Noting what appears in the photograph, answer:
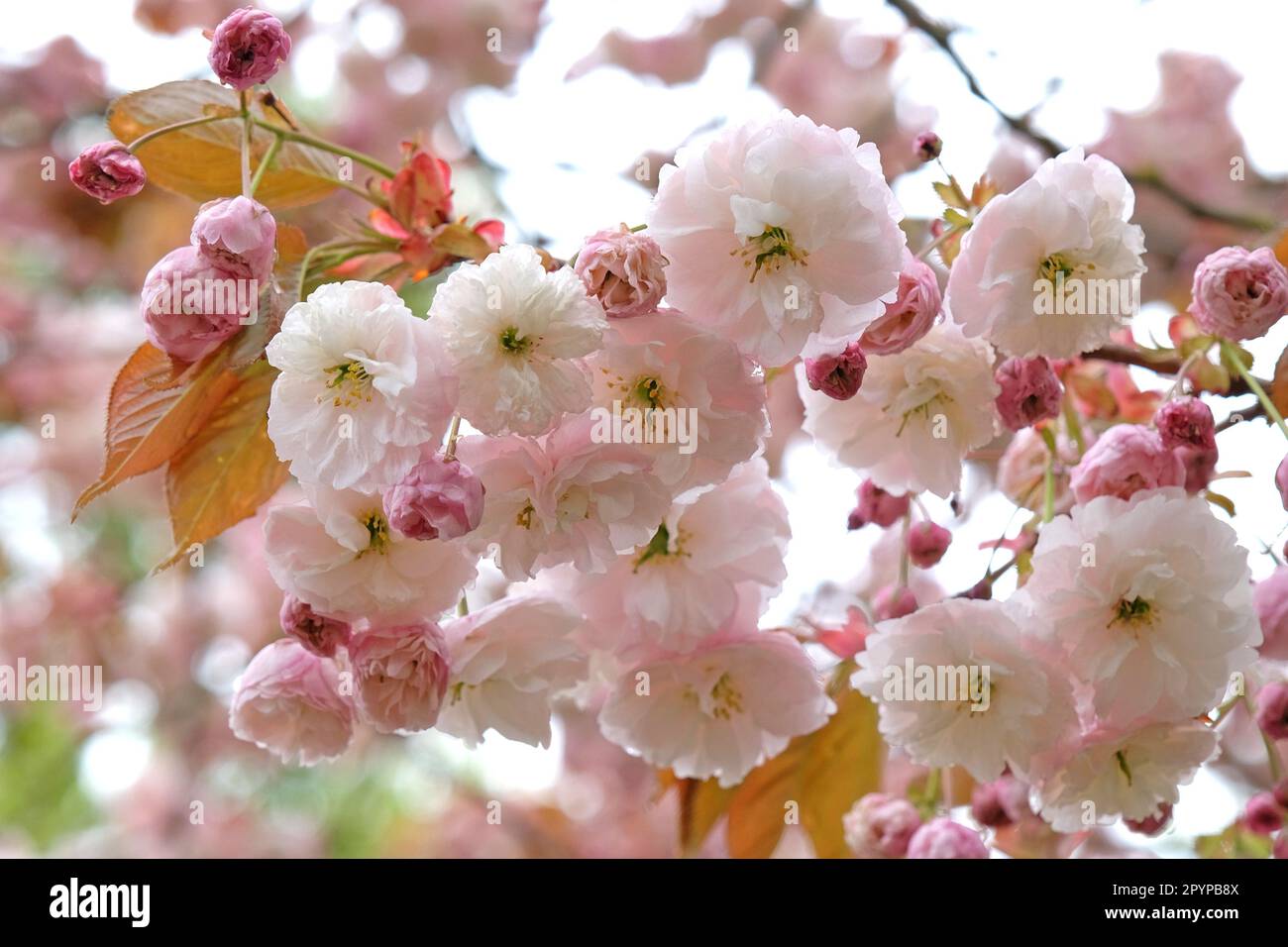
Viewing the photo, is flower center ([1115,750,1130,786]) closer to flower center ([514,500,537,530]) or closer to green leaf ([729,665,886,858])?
green leaf ([729,665,886,858])

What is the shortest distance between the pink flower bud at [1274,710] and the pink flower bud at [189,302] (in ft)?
2.48

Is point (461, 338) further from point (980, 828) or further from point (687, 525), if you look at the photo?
point (980, 828)

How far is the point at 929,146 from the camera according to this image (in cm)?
81

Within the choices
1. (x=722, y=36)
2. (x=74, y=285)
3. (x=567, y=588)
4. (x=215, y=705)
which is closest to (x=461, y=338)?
(x=567, y=588)

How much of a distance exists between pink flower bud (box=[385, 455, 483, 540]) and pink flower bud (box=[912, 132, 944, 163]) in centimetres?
38

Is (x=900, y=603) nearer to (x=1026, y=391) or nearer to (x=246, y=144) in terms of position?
(x=1026, y=391)

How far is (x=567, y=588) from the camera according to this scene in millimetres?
860

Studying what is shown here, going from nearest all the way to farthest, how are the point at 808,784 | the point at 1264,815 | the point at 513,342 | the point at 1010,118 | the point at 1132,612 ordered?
the point at 513,342 → the point at 1132,612 → the point at 1264,815 → the point at 808,784 → the point at 1010,118

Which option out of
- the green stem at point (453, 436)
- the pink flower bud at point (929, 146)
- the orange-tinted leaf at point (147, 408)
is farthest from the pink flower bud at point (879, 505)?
the orange-tinted leaf at point (147, 408)

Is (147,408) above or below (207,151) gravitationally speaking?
below

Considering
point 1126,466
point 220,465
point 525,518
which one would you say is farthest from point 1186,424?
point 220,465

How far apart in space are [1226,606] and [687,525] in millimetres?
345

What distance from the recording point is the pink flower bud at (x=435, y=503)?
66 centimetres

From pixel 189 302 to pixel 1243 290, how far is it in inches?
25.1
